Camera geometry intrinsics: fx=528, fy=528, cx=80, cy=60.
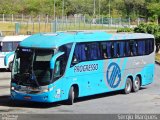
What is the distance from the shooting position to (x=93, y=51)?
21.6 m

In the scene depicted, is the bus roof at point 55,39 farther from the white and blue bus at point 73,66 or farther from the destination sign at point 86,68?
the destination sign at point 86,68

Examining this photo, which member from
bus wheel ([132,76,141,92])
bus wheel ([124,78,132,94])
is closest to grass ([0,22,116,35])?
bus wheel ([132,76,141,92])

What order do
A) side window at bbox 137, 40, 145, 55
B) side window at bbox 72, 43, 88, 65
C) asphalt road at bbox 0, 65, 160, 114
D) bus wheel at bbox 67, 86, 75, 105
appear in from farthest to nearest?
side window at bbox 137, 40, 145, 55, side window at bbox 72, 43, 88, 65, bus wheel at bbox 67, 86, 75, 105, asphalt road at bbox 0, 65, 160, 114

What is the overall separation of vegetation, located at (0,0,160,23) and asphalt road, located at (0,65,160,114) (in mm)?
94821

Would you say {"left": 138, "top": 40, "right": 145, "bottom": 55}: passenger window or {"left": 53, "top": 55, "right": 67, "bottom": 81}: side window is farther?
{"left": 138, "top": 40, "right": 145, "bottom": 55}: passenger window

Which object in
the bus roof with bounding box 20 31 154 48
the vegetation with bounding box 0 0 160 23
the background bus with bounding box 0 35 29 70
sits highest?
the vegetation with bounding box 0 0 160 23

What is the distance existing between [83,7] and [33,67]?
4713 inches

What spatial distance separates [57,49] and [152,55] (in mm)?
8677

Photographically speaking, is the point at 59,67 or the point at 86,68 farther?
the point at 86,68

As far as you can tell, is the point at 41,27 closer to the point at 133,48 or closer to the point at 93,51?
the point at 133,48

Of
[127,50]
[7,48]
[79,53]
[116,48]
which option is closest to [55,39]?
[79,53]

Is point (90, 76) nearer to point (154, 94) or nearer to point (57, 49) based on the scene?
point (57, 49)

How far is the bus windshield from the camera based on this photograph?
738 inches

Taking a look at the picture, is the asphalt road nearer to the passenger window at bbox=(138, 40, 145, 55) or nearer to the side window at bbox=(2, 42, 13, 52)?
the passenger window at bbox=(138, 40, 145, 55)
